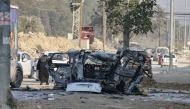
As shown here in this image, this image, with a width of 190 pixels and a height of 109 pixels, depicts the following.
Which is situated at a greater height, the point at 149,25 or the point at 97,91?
the point at 149,25

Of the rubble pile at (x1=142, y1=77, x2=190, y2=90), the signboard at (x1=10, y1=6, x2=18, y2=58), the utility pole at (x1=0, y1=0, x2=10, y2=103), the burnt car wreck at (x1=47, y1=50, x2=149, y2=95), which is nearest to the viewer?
the utility pole at (x1=0, y1=0, x2=10, y2=103)

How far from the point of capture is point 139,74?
54.9 ft

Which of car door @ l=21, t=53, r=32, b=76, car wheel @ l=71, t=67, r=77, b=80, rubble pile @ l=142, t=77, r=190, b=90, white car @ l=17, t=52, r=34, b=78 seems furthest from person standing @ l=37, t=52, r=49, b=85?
car wheel @ l=71, t=67, r=77, b=80

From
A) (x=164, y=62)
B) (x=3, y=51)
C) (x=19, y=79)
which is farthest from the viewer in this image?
(x=164, y=62)

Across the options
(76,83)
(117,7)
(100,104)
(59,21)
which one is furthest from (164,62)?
(59,21)

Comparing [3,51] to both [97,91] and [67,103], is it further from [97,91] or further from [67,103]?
[97,91]

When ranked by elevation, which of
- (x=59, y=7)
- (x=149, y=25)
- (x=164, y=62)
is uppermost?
(x=59, y=7)

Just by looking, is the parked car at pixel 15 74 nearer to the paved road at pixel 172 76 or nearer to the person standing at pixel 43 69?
the person standing at pixel 43 69

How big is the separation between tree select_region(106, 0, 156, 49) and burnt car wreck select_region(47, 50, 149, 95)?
7843mm

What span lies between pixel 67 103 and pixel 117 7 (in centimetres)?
1353

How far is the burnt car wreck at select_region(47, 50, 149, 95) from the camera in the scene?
16438 millimetres

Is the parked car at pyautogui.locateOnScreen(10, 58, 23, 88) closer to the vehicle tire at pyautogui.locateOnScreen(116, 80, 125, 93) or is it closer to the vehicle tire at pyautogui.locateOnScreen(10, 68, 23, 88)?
the vehicle tire at pyautogui.locateOnScreen(10, 68, 23, 88)

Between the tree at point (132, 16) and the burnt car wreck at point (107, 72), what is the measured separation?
25.7 ft

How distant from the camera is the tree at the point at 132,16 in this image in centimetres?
2484
